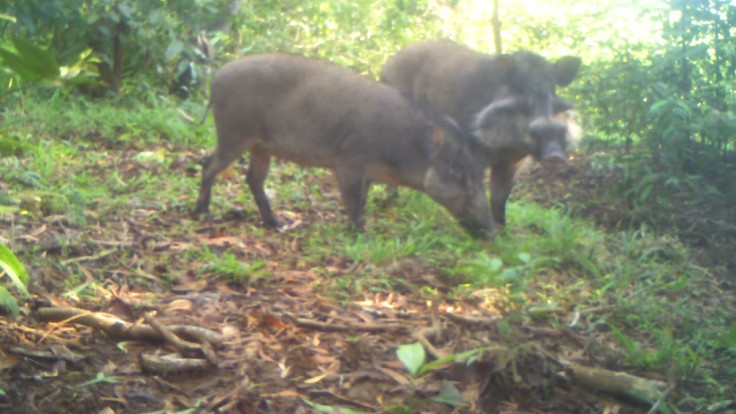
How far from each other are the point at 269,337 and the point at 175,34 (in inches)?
251

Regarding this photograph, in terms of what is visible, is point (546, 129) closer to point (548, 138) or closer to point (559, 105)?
point (548, 138)

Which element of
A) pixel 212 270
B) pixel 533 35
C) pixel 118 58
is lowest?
pixel 212 270

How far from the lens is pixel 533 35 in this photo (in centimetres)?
840

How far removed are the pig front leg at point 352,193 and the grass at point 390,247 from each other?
131 millimetres

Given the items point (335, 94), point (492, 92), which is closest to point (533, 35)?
Result: point (492, 92)

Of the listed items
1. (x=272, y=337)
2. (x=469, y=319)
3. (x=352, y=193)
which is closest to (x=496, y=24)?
(x=352, y=193)

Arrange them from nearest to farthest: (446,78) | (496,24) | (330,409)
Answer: (330,409)
(446,78)
(496,24)

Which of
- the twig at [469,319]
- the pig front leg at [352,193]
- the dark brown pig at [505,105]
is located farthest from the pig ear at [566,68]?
the twig at [469,319]

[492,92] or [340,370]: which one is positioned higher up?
[492,92]

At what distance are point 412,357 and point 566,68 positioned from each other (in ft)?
13.7

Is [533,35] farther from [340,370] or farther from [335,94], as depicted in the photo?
[340,370]

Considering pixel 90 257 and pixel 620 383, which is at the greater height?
pixel 620 383

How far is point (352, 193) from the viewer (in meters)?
6.86

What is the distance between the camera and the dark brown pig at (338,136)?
6945 millimetres
